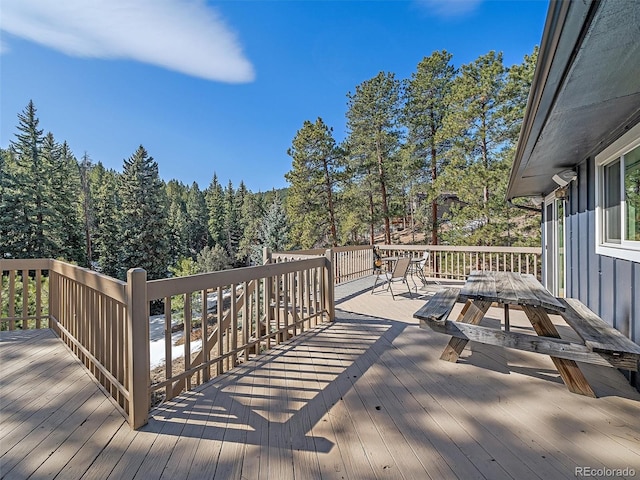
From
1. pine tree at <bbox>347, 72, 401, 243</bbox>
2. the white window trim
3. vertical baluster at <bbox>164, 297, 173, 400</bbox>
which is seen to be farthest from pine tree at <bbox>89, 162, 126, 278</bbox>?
the white window trim

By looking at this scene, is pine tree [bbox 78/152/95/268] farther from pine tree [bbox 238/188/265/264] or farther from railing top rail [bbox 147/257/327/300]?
railing top rail [bbox 147/257/327/300]

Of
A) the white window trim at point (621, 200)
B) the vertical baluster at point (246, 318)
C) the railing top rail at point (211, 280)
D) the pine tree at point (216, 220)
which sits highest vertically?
the pine tree at point (216, 220)

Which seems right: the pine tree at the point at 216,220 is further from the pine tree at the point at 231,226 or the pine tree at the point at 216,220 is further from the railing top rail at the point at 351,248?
the railing top rail at the point at 351,248

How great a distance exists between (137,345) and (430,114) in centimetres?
1455

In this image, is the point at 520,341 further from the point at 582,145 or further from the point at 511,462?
the point at 582,145

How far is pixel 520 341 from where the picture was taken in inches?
90.4

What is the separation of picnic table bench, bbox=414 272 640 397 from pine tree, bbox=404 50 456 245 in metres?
10.1

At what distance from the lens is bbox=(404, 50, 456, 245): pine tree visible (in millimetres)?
12766

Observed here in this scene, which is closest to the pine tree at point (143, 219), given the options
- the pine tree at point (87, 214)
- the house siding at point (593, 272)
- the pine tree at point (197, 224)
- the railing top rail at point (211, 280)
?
the pine tree at point (87, 214)

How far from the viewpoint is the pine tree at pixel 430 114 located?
503 inches

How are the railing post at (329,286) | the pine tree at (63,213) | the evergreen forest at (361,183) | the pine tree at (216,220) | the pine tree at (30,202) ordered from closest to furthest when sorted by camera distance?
the railing post at (329,286)
the evergreen forest at (361,183)
the pine tree at (30,202)
the pine tree at (63,213)
the pine tree at (216,220)

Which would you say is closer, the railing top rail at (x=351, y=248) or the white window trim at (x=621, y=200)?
the white window trim at (x=621, y=200)

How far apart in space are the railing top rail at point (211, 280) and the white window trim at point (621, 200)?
2944 millimetres

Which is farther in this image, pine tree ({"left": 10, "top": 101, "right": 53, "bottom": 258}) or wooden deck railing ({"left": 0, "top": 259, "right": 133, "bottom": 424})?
pine tree ({"left": 10, "top": 101, "right": 53, "bottom": 258})
